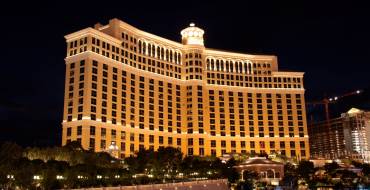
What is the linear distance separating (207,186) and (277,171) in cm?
4064

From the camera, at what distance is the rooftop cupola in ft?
534

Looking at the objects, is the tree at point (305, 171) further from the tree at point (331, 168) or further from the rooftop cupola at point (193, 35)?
the rooftop cupola at point (193, 35)

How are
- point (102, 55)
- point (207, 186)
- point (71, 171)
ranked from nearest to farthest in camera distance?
point (71, 171), point (207, 186), point (102, 55)

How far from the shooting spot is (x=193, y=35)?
163375 mm

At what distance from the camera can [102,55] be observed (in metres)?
130

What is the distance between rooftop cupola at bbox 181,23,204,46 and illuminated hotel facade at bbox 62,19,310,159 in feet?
1.36

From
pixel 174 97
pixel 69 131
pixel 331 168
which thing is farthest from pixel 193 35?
pixel 331 168

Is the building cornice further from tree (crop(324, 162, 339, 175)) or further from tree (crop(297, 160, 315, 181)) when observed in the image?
tree (crop(324, 162, 339, 175))

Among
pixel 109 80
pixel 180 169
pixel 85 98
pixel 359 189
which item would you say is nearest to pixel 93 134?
pixel 85 98

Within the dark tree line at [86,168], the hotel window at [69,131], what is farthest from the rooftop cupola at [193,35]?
the hotel window at [69,131]

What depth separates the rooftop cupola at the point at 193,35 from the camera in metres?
163

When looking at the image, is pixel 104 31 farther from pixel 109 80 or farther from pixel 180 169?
pixel 180 169

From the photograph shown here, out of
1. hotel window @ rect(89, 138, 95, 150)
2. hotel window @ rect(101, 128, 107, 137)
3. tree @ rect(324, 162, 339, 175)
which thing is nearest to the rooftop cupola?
hotel window @ rect(101, 128, 107, 137)

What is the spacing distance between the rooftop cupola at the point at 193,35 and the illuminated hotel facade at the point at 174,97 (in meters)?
0.41
